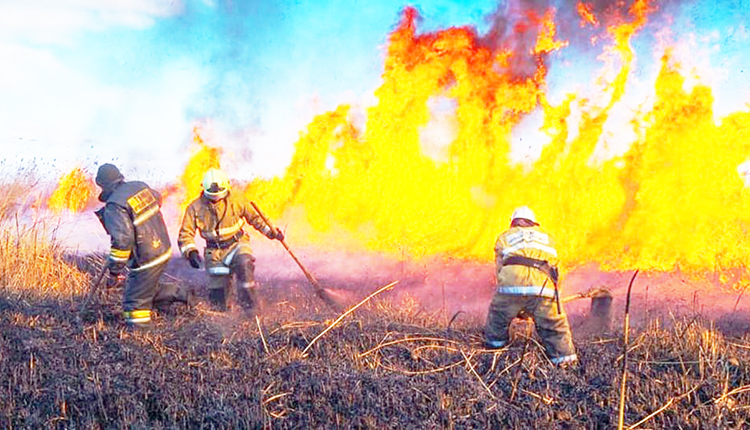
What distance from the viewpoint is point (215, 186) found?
7859 mm

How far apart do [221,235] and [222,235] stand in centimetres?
1

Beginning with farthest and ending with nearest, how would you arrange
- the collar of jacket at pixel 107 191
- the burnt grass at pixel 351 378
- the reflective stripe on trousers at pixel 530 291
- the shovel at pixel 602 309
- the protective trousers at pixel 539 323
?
the collar of jacket at pixel 107 191 < the shovel at pixel 602 309 < the reflective stripe on trousers at pixel 530 291 < the protective trousers at pixel 539 323 < the burnt grass at pixel 351 378

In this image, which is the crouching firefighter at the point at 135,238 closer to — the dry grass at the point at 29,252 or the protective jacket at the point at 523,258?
the dry grass at the point at 29,252

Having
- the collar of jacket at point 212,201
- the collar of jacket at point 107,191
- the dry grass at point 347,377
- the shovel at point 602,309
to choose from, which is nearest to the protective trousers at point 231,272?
the collar of jacket at point 212,201

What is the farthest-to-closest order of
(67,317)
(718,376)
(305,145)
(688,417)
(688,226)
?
(305,145) → (688,226) → (67,317) → (718,376) → (688,417)

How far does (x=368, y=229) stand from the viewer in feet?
38.5

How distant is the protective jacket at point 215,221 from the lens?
26.3 feet

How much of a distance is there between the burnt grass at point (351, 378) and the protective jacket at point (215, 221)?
1.60m

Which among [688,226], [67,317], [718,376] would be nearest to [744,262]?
[688,226]

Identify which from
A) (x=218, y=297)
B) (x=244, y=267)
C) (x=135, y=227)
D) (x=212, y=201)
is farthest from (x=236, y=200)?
(x=135, y=227)

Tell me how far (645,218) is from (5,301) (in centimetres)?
945

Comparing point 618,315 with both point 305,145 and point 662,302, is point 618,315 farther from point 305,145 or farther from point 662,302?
point 305,145

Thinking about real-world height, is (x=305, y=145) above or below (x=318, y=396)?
above

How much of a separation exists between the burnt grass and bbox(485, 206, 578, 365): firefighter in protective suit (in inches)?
7.3
